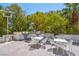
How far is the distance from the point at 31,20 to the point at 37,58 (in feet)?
1.45

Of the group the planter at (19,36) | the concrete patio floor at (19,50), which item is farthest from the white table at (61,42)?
the planter at (19,36)

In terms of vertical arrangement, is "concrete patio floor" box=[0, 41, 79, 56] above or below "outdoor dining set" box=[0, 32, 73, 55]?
below

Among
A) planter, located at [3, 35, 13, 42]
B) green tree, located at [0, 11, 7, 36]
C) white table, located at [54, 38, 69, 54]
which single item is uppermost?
green tree, located at [0, 11, 7, 36]

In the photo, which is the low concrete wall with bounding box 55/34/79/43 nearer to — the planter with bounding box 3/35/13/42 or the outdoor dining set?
the outdoor dining set

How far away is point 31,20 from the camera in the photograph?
9.70 feet

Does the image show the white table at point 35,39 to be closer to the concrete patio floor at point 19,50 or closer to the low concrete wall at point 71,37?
the concrete patio floor at point 19,50

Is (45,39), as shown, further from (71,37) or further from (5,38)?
(5,38)

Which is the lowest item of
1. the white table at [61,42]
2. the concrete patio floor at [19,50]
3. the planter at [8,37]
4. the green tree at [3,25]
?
the concrete patio floor at [19,50]

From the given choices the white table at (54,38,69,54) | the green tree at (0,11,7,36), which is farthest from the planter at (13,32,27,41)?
the white table at (54,38,69,54)

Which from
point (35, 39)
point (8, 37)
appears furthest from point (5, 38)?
point (35, 39)

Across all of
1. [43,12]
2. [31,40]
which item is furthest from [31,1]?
[31,40]

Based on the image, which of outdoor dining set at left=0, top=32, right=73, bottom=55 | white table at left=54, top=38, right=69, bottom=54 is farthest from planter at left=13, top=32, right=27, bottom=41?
white table at left=54, top=38, right=69, bottom=54

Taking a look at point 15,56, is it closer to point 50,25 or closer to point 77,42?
point 50,25

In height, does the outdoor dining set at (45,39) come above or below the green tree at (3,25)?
below
